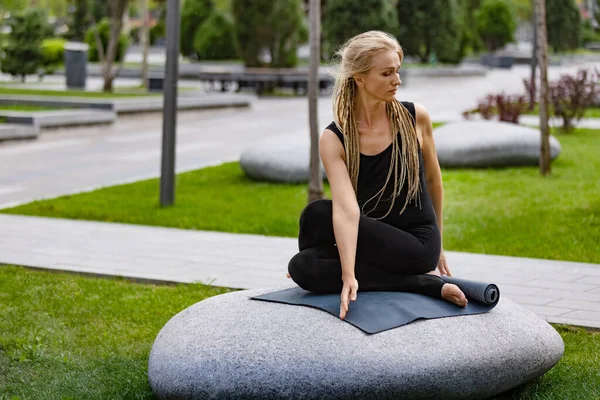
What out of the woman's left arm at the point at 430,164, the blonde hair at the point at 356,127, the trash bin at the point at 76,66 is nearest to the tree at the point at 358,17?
the trash bin at the point at 76,66

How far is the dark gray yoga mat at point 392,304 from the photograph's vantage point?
183 inches

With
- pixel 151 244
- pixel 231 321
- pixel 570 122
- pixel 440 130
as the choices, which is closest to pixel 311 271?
pixel 231 321

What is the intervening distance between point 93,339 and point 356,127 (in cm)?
212

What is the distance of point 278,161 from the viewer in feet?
42.7

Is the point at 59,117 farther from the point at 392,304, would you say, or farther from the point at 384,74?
the point at 392,304

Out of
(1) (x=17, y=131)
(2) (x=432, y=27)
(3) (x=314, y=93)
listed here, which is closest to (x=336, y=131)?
(3) (x=314, y=93)

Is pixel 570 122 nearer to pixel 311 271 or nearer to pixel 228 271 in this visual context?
pixel 228 271

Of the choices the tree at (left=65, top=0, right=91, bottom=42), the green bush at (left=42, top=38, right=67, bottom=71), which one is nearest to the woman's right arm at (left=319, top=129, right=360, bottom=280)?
the green bush at (left=42, top=38, right=67, bottom=71)

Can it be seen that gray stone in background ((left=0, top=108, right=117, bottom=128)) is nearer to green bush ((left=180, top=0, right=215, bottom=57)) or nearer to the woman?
the woman

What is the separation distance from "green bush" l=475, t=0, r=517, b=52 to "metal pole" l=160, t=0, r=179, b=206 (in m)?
49.5

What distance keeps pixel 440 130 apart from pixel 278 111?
11.8 metres

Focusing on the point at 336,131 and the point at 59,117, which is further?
the point at 59,117

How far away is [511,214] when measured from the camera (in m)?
10.4

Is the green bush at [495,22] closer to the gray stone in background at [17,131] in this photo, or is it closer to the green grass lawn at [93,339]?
the gray stone in background at [17,131]
